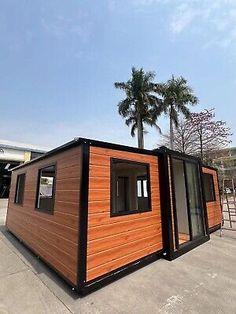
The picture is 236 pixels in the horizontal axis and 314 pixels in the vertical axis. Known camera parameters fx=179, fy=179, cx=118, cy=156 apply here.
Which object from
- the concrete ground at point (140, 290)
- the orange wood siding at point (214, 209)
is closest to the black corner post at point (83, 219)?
the concrete ground at point (140, 290)

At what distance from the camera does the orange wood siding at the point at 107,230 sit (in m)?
2.77

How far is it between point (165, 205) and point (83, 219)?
7.09 ft

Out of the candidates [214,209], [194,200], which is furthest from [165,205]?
[214,209]

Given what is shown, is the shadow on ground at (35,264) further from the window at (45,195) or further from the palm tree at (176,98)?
the palm tree at (176,98)

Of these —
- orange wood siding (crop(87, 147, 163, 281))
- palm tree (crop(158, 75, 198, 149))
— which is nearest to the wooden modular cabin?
orange wood siding (crop(87, 147, 163, 281))

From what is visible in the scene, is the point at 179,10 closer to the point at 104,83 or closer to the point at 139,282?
the point at 104,83

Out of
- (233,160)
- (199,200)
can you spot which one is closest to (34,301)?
(199,200)

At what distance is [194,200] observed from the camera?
5.05 m

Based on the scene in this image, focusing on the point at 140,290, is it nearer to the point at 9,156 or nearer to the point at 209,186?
the point at 209,186

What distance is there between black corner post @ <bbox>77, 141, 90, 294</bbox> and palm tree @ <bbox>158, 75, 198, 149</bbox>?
15.5 m

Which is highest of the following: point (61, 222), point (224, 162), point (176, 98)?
point (176, 98)

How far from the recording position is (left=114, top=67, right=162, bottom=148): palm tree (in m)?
17.3

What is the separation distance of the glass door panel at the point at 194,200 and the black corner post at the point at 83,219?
3190mm

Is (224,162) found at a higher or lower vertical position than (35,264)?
higher
